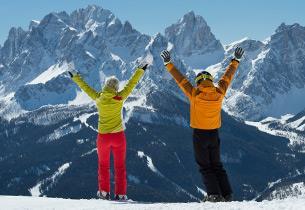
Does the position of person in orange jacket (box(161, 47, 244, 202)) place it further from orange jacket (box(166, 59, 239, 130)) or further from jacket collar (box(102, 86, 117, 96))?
jacket collar (box(102, 86, 117, 96))

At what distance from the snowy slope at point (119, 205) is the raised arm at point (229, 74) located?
3825 mm

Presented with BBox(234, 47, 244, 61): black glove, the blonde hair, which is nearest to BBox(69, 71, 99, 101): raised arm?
the blonde hair

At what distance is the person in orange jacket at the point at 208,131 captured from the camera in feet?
64.3

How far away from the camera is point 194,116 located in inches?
781

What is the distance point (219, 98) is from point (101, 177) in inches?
235

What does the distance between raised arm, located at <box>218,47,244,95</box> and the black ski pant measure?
1356mm

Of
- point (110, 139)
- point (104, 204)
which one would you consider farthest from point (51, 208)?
point (110, 139)

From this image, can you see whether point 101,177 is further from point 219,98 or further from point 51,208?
point 219,98

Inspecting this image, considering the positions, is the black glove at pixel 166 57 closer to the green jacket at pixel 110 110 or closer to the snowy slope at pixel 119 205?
the green jacket at pixel 110 110

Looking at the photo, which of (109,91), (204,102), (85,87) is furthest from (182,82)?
(85,87)

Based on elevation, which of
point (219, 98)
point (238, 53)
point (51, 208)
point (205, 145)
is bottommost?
point (51, 208)

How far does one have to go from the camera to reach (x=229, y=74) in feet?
67.5

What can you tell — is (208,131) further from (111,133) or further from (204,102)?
(111,133)

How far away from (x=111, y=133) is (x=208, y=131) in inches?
176
